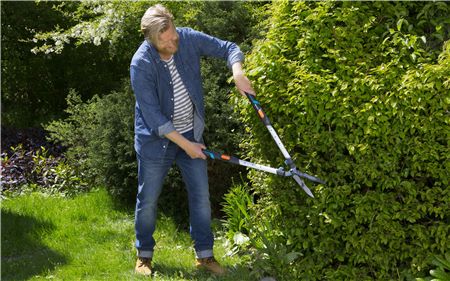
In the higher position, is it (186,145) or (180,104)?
(180,104)

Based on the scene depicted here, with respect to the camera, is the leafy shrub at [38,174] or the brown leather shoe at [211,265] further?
the leafy shrub at [38,174]

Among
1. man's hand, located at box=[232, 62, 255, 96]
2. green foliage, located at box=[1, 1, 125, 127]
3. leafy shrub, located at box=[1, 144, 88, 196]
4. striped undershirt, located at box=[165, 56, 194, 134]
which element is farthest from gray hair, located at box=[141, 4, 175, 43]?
green foliage, located at box=[1, 1, 125, 127]

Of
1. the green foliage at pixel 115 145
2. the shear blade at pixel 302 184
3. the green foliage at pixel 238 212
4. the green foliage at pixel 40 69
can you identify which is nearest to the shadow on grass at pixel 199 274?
the green foliage at pixel 238 212

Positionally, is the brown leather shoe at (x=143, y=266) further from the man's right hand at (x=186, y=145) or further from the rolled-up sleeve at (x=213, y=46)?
the rolled-up sleeve at (x=213, y=46)

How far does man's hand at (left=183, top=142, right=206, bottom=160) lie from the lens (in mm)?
4191

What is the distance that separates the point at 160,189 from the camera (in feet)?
15.0

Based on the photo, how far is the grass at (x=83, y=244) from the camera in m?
4.76

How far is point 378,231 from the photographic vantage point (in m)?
3.90

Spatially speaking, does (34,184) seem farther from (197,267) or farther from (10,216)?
(197,267)

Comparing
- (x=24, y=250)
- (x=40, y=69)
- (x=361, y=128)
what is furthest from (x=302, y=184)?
(x=40, y=69)

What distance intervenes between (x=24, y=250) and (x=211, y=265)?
187 centimetres

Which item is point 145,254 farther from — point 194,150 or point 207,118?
point 207,118

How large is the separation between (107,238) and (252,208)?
140cm

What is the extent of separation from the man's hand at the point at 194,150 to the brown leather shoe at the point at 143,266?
3.00ft
